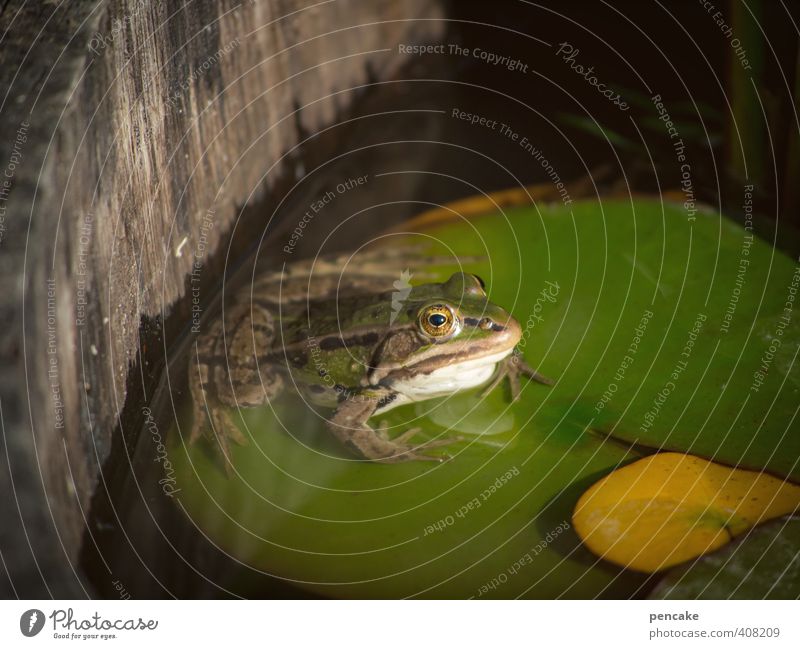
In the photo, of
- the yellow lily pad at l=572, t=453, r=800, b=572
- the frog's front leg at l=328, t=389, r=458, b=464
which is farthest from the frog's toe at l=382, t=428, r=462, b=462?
the yellow lily pad at l=572, t=453, r=800, b=572

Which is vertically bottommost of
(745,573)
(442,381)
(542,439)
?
(745,573)

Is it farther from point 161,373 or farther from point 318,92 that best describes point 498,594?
point 318,92

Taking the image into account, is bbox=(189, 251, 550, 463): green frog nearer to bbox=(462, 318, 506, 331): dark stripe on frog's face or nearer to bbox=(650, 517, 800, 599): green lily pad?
bbox=(462, 318, 506, 331): dark stripe on frog's face

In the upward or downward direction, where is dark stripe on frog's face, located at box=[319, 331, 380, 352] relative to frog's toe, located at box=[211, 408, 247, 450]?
upward

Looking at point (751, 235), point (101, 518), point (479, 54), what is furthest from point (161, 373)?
point (479, 54)

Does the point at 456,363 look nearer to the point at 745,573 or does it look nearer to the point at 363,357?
the point at 363,357

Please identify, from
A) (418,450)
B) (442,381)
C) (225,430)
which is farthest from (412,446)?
(225,430)
